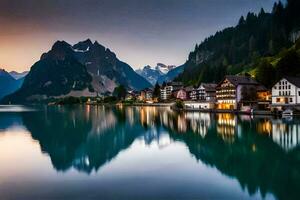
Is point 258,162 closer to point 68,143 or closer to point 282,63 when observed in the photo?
point 68,143

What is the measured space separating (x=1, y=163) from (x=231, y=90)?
2642 inches

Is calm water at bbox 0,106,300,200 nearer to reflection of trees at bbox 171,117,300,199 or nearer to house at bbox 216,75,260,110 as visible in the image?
reflection of trees at bbox 171,117,300,199

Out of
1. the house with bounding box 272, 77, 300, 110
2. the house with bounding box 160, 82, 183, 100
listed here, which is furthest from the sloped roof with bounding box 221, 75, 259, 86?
the house with bounding box 160, 82, 183, 100

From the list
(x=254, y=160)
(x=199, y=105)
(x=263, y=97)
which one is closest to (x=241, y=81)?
(x=263, y=97)

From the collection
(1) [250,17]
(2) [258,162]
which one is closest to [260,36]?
(1) [250,17]

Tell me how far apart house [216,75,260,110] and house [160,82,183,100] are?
2818 inches

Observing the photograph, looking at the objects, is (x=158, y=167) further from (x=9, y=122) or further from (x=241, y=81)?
(x=241, y=81)

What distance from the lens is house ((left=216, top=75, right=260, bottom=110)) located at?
82.1 m

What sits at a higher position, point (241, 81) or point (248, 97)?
point (241, 81)

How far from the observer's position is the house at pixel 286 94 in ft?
218

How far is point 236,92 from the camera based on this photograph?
8406 cm

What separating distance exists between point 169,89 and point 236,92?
82009 mm

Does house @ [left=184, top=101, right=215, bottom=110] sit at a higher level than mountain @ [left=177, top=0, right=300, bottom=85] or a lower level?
lower

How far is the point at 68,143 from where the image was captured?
38469mm
